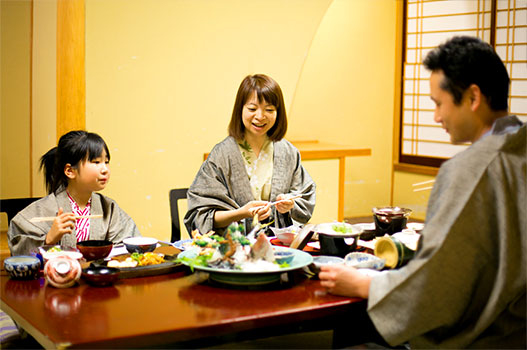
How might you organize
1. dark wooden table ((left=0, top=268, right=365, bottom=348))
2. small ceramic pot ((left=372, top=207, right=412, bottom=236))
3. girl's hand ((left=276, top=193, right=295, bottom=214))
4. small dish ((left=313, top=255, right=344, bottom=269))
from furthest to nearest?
1. girl's hand ((left=276, top=193, right=295, bottom=214))
2. small ceramic pot ((left=372, top=207, right=412, bottom=236))
3. small dish ((left=313, top=255, right=344, bottom=269))
4. dark wooden table ((left=0, top=268, right=365, bottom=348))

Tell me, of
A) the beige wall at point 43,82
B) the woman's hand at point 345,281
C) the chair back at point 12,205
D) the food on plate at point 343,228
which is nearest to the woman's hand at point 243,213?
the food on plate at point 343,228

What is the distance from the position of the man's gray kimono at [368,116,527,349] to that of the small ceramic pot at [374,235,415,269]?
340 millimetres

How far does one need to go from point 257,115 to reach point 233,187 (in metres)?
0.39

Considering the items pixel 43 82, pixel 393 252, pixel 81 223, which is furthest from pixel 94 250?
pixel 43 82

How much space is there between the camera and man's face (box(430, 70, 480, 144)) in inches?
72.4

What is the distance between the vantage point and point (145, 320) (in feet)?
5.57

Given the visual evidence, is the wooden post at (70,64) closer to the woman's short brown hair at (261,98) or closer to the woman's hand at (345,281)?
the woman's short brown hair at (261,98)

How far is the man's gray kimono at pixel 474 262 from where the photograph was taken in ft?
5.63

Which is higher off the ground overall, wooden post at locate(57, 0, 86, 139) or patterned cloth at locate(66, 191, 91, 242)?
wooden post at locate(57, 0, 86, 139)

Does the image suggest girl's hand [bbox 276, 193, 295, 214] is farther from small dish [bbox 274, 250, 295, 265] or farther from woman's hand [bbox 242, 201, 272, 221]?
small dish [bbox 274, 250, 295, 265]

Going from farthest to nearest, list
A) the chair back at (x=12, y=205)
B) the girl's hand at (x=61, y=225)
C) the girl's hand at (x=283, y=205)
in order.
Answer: the girl's hand at (x=283, y=205) → the chair back at (x=12, y=205) → the girl's hand at (x=61, y=225)

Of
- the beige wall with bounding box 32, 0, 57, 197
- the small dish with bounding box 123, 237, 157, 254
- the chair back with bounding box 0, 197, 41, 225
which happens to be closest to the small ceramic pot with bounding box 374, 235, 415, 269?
the small dish with bounding box 123, 237, 157, 254

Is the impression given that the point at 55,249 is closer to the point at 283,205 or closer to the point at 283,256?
the point at 283,256

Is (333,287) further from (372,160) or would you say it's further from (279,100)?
(372,160)
